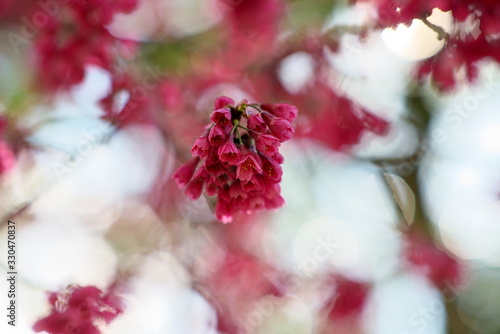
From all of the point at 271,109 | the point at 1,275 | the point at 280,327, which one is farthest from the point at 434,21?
the point at 280,327

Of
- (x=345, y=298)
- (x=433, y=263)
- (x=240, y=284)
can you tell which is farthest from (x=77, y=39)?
(x=433, y=263)

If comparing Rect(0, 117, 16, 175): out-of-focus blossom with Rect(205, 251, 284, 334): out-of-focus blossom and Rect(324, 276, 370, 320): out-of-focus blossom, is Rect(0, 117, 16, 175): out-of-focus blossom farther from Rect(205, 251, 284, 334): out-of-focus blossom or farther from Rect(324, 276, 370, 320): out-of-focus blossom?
Rect(324, 276, 370, 320): out-of-focus blossom

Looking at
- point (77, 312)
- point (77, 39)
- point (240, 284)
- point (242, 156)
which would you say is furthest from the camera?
point (240, 284)

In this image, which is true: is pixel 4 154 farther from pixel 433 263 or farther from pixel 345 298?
pixel 433 263

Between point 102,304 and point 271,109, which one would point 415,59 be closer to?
point 271,109

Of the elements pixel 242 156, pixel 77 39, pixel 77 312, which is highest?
pixel 242 156

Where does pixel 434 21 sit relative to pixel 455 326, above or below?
above

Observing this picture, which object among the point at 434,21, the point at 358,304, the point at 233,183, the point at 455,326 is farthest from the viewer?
the point at 358,304

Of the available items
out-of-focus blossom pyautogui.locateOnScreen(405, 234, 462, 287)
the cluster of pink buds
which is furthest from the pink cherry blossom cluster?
out-of-focus blossom pyautogui.locateOnScreen(405, 234, 462, 287)

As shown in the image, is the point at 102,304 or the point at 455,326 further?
the point at 455,326
